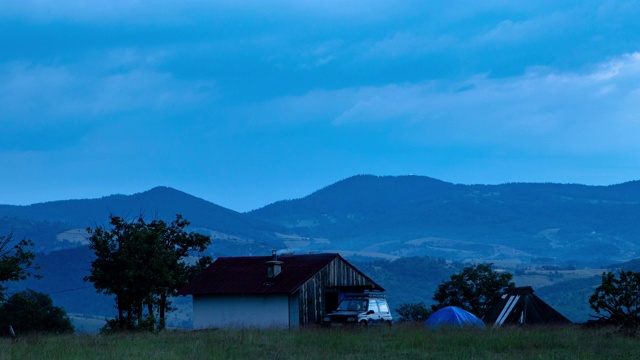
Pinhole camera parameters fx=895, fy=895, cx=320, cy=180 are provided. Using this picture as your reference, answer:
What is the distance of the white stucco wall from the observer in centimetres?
5522

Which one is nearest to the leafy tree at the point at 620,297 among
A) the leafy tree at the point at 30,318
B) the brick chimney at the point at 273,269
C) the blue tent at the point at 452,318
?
the blue tent at the point at 452,318

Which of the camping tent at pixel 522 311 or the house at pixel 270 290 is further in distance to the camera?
the house at pixel 270 290

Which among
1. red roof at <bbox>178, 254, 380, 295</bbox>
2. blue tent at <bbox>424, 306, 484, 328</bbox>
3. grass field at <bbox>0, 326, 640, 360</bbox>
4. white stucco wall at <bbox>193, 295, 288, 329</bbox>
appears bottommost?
grass field at <bbox>0, 326, 640, 360</bbox>

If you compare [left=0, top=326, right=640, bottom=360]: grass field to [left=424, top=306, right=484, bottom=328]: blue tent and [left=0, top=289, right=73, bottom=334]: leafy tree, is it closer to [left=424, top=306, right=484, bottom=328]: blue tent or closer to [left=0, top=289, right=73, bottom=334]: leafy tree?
[left=424, top=306, right=484, bottom=328]: blue tent

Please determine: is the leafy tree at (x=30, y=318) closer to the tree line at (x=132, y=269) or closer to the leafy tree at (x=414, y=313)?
the tree line at (x=132, y=269)

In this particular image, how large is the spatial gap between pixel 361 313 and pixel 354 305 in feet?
3.30

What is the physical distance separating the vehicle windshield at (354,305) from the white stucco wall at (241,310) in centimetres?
699

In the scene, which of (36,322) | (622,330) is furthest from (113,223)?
(622,330)

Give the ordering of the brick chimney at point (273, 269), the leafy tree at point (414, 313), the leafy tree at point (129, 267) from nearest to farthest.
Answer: the leafy tree at point (129, 267) → the brick chimney at point (273, 269) → the leafy tree at point (414, 313)

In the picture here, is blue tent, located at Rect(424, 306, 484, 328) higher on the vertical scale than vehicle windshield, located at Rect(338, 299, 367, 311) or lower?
lower

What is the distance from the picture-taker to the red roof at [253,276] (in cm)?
5606

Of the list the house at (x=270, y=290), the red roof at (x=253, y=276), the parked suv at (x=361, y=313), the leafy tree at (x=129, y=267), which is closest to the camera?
the parked suv at (x=361, y=313)

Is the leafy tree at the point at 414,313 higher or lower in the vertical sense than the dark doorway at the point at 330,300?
lower

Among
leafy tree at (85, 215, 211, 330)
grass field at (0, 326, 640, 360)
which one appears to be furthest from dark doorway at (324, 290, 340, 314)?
grass field at (0, 326, 640, 360)
